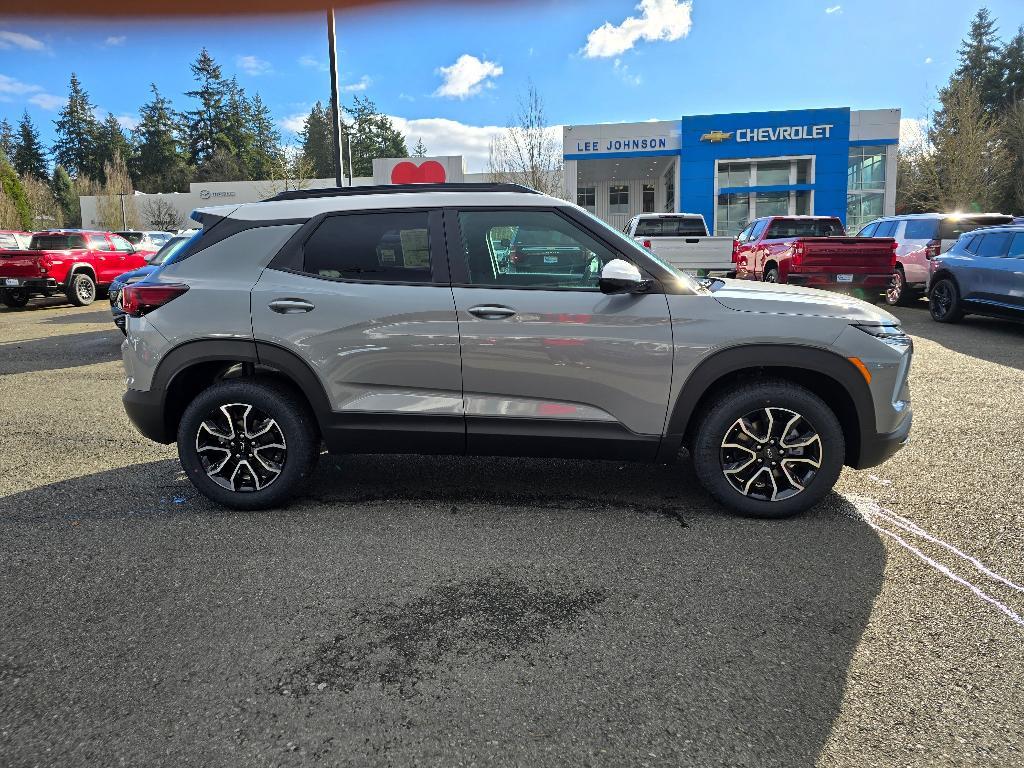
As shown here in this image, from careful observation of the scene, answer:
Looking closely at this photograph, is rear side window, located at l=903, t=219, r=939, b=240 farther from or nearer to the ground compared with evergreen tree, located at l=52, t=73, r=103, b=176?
nearer to the ground

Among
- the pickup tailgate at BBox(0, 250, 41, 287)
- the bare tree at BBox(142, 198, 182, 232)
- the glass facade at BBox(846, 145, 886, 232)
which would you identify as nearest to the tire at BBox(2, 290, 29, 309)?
the pickup tailgate at BBox(0, 250, 41, 287)

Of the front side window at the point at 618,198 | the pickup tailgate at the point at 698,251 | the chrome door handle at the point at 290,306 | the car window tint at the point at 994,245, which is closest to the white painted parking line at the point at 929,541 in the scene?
the chrome door handle at the point at 290,306

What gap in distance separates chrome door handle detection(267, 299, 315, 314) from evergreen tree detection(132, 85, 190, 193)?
90.0 m

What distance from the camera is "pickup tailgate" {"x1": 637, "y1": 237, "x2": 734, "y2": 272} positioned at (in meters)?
14.4

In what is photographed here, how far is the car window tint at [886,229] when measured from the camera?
15.0 m

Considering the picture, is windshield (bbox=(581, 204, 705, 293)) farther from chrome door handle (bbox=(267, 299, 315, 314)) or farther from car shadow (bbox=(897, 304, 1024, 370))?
car shadow (bbox=(897, 304, 1024, 370))

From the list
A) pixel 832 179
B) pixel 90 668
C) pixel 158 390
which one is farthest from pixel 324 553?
pixel 832 179

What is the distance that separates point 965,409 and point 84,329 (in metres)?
13.8

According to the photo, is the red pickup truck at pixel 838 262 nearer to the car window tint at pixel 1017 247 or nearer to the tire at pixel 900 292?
the tire at pixel 900 292

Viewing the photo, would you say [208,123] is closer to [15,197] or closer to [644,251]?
[15,197]

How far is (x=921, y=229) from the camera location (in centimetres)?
1414

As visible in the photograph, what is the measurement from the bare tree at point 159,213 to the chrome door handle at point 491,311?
6433 cm

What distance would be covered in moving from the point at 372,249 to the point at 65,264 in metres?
16.4

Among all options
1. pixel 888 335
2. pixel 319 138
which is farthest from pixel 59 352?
pixel 319 138
